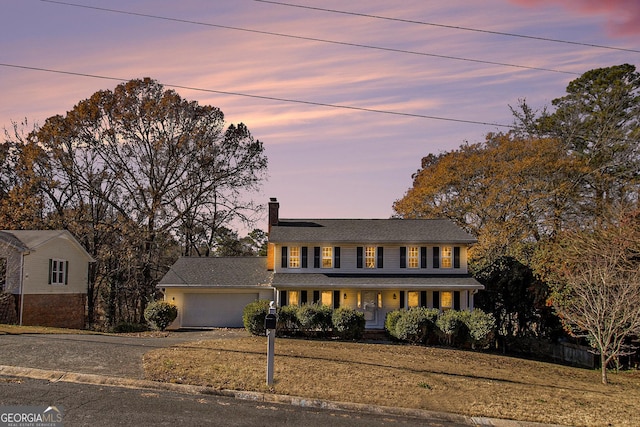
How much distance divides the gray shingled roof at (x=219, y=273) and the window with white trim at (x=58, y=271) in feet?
21.9

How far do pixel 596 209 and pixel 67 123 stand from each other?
39.3 metres

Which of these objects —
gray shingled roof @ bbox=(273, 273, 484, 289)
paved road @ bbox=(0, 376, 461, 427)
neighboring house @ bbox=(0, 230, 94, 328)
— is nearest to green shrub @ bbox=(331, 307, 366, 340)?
gray shingled roof @ bbox=(273, 273, 484, 289)

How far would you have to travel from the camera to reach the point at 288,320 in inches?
1265

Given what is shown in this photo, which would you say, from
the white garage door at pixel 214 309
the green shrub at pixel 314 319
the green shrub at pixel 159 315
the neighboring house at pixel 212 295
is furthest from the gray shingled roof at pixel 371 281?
the green shrub at pixel 159 315

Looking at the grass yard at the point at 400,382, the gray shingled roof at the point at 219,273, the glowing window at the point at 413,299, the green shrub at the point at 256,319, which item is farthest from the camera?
the gray shingled roof at the point at 219,273

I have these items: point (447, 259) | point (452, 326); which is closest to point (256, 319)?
point (452, 326)

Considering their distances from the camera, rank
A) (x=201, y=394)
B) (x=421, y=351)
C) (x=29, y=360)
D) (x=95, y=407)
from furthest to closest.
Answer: (x=421, y=351) → (x=29, y=360) → (x=201, y=394) → (x=95, y=407)

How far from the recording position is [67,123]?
47.3 metres

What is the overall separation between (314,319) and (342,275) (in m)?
7.15

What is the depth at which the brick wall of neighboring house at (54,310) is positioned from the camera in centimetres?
3722

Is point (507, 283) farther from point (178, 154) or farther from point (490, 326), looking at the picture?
point (178, 154)

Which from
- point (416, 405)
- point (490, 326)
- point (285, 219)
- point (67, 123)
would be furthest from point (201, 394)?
point (67, 123)

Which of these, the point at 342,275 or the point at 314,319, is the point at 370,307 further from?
the point at 314,319

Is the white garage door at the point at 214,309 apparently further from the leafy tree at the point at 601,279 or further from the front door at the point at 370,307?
the leafy tree at the point at 601,279
